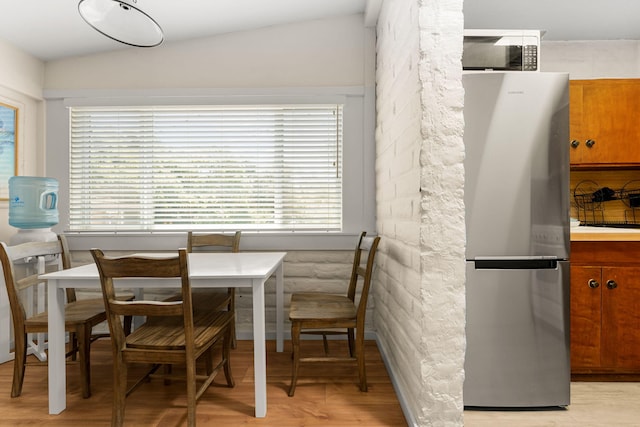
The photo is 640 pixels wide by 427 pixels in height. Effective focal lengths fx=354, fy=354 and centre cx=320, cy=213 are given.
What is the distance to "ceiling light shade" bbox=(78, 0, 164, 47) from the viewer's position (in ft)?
5.44

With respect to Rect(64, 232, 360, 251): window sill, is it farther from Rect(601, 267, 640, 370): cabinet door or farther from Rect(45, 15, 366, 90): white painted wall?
Rect(601, 267, 640, 370): cabinet door

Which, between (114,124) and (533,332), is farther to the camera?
(114,124)

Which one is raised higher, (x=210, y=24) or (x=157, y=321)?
(x=210, y=24)

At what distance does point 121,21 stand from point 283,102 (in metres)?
1.35

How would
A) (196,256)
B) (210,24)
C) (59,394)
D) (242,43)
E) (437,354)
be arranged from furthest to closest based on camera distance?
(242,43) → (210,24) → (196,256) → (59,394) → (437,354)

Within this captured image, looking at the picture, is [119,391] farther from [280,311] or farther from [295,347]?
[280,311]

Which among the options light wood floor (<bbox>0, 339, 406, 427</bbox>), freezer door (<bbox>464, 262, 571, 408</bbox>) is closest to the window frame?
light wood floor (<bbox>0, 339, 406, 427</bbox>)

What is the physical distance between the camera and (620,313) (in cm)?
220

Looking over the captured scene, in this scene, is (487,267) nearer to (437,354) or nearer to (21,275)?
(437,354)

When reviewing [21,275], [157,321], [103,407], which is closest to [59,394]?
[103,407]

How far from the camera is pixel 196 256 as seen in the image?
2.51 m

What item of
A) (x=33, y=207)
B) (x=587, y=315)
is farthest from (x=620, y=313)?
(x=33, y=207)

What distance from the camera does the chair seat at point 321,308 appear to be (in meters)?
2.02

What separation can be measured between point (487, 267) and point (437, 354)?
58 cm
